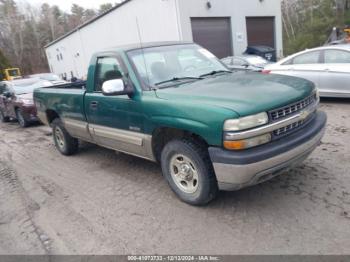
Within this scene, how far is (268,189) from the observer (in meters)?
4.00

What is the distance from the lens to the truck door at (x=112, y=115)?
166 inches

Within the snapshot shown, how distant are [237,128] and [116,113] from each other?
192 cm

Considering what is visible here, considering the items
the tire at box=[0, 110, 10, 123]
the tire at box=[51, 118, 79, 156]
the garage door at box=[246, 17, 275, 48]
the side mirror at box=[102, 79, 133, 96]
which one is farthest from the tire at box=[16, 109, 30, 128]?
the garage door at box=[246, 17, 275, 48]

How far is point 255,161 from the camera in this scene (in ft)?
10.1

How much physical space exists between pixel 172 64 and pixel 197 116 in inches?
54.4

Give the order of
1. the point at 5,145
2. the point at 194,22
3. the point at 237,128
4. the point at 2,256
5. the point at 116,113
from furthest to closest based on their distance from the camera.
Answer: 1. the point at 194,22
2. the point at 5,145
3. the point at 116,113
4. the point at 2,256
5. the point at 237,128

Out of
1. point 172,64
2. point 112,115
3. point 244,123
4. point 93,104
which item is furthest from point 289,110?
point 93,104

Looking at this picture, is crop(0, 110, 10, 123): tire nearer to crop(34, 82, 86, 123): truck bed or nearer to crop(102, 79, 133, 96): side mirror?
crop(34, 82, 86, 123): truck bed

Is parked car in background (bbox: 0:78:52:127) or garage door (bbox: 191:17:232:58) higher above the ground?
garage door (bbox: 191:17:232:58)

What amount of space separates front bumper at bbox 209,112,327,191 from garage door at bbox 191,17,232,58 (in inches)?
540

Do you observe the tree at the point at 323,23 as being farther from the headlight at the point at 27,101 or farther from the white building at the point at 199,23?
the headlight at the point at 27,101

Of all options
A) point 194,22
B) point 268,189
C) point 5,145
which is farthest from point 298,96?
point 194,22

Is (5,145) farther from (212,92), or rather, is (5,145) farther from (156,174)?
(212,92)

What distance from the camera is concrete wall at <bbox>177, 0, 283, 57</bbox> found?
15.6 meters
